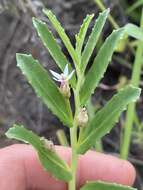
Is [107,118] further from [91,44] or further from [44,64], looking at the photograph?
[44,64]

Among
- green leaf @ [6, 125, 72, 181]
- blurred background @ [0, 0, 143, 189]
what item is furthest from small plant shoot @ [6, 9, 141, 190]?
blurred background @ [0, 0, 143, 189]

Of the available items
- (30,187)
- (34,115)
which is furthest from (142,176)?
(30,187)

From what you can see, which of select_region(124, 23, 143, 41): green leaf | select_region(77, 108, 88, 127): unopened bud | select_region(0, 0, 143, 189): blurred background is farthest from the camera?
select_region(0, 0, 143, 189): blurred background

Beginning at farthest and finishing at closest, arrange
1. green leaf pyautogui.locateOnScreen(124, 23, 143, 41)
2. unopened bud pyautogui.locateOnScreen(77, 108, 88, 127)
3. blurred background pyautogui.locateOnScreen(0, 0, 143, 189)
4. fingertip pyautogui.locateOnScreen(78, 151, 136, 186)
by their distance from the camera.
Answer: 1. blurred background pyautogui.locateOnScreen(0, 0, 143, 189)
2. fingertip pyautogui.locateOnScreen(78, 151, 136, 186)
3. green leaf pyautogui.locateOnScreen(124, 23, 143, 41)
4. unopened bud pyautogui.locateOnScreen(77, 108, 88, 127)

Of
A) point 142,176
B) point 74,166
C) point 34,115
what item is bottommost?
point 142,176

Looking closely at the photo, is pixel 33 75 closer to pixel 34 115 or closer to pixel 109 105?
pixel 109 105

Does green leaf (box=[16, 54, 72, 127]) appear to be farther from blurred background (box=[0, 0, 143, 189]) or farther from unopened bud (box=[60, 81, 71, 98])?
blurred background (box=[0, 0, 143, 189])
